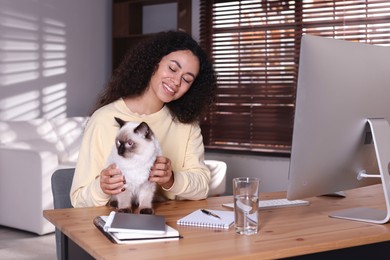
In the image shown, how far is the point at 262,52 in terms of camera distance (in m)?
5.41

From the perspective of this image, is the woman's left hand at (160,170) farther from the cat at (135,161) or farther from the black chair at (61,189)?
the black chair at (61,189)

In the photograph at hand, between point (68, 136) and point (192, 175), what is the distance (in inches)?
127

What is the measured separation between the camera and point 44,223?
3980 millimetres

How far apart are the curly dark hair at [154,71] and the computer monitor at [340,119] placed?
638mm

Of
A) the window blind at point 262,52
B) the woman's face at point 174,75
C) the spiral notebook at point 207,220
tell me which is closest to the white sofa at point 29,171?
the window blind at point 262,52

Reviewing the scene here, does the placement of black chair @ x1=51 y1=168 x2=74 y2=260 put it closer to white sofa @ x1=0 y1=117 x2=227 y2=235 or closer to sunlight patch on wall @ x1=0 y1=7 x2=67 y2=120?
white sofa @ x1=0 y1=117 x2=227 y2=235

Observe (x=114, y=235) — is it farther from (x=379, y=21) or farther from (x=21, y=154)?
(x=379, y=21)

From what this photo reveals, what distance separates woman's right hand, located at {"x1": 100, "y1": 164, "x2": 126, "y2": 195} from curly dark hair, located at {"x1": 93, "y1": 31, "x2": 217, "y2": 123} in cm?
52

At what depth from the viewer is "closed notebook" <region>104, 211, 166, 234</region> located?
4.45 ft

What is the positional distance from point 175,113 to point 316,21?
3.37 m

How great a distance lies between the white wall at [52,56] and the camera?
519 cm

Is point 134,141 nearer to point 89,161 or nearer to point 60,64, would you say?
point 89,161

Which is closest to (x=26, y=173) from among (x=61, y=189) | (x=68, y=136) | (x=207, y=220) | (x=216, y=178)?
(x=68, y=136)

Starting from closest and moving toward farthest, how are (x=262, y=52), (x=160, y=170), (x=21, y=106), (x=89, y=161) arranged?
(x=160, y=170) → (x=89, y=161) → (x=21, y=106) → (x=262, y=52)
